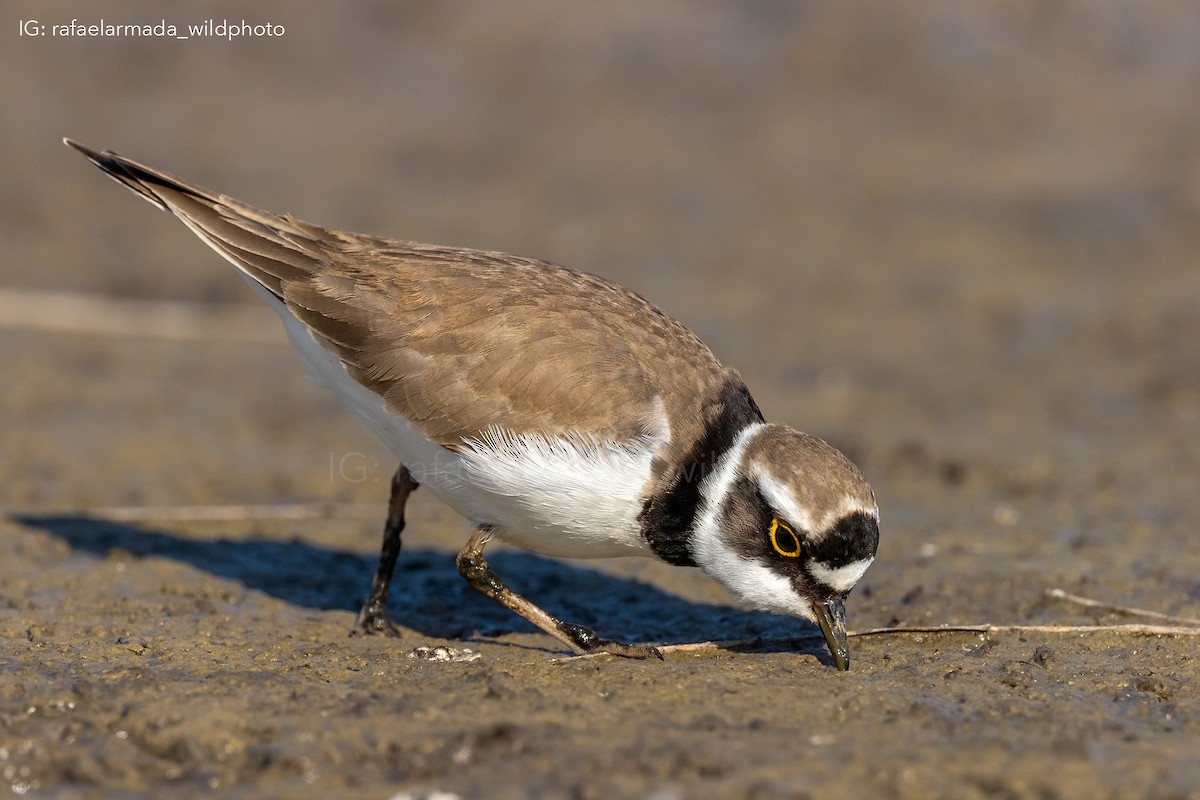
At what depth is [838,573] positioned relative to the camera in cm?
642

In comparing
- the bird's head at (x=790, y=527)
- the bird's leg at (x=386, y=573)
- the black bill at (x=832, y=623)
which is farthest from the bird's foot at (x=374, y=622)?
the black bill at (x=832, y=623)

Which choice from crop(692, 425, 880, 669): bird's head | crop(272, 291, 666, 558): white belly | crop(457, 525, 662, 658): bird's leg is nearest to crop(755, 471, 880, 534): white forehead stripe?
crop(692, 425, 880, 669): bird's head

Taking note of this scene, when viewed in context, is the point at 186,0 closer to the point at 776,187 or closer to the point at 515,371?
the point at 776,187

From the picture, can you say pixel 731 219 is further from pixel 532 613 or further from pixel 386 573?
pixel 532 613

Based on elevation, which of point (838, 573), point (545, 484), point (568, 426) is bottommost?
point (838, 573)

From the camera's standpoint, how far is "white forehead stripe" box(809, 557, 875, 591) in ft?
21.0

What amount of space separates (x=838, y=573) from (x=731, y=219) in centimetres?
907

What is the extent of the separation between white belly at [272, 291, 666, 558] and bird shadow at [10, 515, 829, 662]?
88 cm

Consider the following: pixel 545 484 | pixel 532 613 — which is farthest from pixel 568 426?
pixel 532 613

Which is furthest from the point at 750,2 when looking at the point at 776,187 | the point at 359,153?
the point at 359,153

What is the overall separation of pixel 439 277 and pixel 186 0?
13.3 metres

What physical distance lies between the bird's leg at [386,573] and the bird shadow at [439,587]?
0.26 metres

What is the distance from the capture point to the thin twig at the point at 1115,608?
7098mm

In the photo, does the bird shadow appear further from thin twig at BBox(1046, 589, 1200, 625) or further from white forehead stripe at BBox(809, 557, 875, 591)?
thin twig at BBox(1046, 589, 1200, 625)
